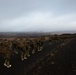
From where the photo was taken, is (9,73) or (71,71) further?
(9,73)

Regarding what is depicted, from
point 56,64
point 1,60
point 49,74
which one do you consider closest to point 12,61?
point 1,60

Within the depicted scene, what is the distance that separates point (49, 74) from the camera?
25.8 meters

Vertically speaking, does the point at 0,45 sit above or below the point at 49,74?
above

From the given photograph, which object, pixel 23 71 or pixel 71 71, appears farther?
pixel 23 71

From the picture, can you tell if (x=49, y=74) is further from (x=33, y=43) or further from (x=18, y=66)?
(x=33, y=43)

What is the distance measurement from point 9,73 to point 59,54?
1012 cm

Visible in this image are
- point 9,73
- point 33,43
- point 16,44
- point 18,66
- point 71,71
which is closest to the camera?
point 71,71

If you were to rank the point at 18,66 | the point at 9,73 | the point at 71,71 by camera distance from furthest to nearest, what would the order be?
the point at 18,66 → the point at 9,73 → the point at 71,71

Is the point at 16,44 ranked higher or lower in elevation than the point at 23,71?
higher

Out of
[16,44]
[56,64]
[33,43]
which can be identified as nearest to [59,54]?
[56,64]

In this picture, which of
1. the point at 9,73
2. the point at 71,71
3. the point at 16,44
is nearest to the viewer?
the point at 71,71

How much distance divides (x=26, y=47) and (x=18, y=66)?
23.7 ft

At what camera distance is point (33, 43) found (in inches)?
1809

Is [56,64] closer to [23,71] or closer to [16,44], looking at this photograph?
[23,71]
